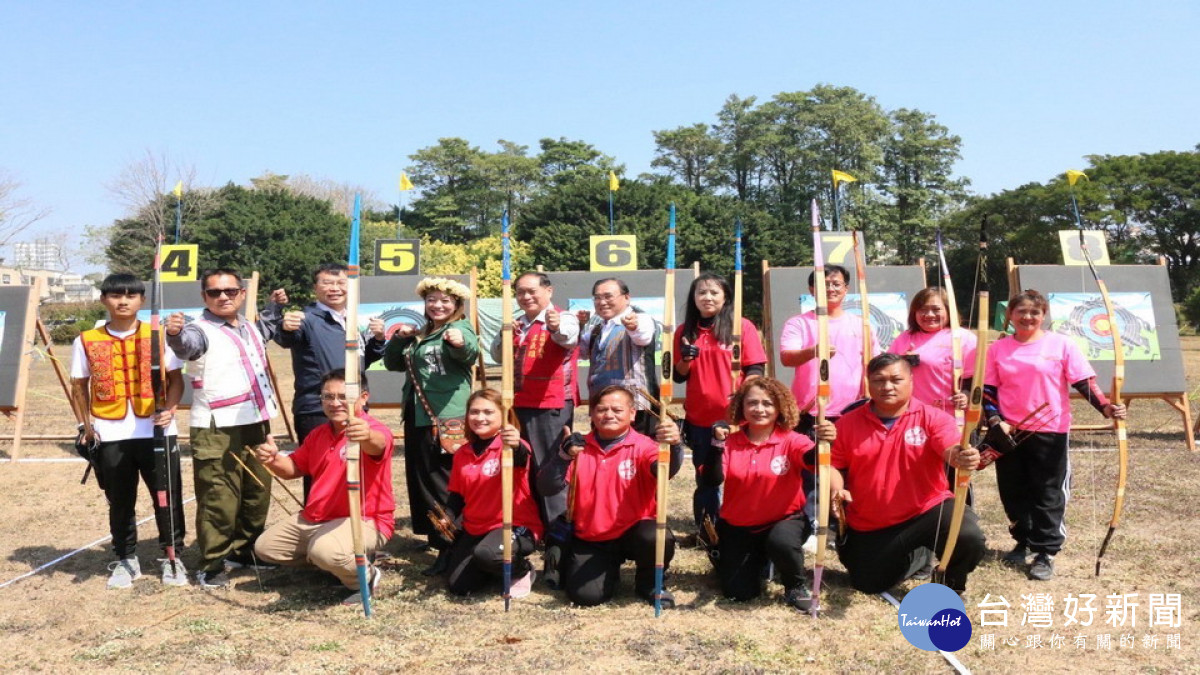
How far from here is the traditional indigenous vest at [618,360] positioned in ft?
16.0

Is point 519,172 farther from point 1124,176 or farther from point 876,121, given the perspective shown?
point 1124,176

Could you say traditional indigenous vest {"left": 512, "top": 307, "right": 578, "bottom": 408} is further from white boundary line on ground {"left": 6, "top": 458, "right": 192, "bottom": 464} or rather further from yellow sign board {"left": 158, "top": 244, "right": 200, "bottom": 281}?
yellow sign board {"left": 158, "top": 244, "right": 200, "bottom": 281}

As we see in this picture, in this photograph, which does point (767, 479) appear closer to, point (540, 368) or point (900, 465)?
point (900, 465)

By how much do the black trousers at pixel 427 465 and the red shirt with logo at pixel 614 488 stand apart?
90 centimetres

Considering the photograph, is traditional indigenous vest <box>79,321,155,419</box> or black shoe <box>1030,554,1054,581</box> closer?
black shoe <box>1030,554,1054,581</box>

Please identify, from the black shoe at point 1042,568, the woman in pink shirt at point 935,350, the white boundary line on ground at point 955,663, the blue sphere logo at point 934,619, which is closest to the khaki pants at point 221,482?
the blue sphere logo at point 934,619

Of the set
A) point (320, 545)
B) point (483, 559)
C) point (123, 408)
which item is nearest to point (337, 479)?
point (320, 545)

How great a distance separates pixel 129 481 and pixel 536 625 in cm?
234

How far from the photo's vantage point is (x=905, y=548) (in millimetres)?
4148

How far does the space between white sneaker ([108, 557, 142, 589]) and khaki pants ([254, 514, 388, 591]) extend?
2.36 feet

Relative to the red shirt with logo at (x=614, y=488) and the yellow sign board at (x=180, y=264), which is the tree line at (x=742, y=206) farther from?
the red shirt with logo at (x=614, y=488)

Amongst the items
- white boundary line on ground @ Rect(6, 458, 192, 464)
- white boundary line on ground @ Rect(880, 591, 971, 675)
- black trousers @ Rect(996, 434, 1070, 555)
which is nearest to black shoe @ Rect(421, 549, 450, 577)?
white boundary line on ground @ Rect(880, 591, 971, 675)

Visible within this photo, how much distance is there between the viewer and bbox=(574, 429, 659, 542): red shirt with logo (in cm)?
429

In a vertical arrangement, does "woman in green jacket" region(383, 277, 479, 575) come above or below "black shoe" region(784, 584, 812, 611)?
above
